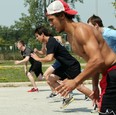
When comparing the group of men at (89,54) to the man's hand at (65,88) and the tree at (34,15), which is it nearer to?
the man's hand at (65,88)

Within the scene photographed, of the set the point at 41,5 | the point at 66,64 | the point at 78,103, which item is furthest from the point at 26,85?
the point at 41,5

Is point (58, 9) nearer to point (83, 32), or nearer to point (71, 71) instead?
point (83, 32)

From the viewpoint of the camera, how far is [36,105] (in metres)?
9.28

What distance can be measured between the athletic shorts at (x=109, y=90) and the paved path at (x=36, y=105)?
12.5ft

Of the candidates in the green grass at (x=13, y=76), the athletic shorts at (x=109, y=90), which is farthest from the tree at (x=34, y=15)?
the athletic shorts at (x=109, y=90)

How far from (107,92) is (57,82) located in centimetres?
457

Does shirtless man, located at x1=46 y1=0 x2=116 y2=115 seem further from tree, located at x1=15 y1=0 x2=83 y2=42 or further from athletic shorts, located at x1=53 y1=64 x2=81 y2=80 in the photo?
tree, located at x1=15 y1=0 x2=83 y2=42

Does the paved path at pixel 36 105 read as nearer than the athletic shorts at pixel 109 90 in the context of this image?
No

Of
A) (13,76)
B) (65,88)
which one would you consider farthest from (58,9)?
(13,76)

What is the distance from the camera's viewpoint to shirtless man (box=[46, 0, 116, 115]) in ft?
12.7

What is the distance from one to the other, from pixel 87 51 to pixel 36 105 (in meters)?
5.51

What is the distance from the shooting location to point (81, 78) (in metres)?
3.86

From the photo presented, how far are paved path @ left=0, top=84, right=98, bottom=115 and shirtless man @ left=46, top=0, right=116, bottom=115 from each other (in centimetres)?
384

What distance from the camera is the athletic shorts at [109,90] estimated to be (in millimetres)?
4223
